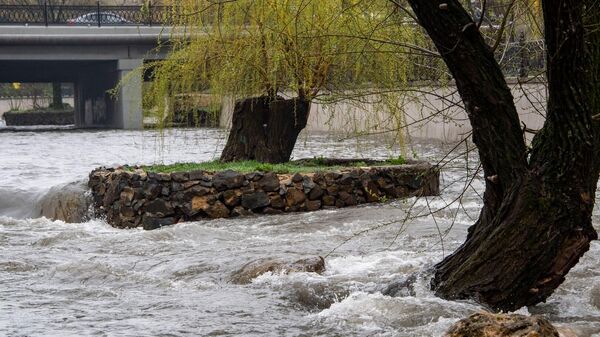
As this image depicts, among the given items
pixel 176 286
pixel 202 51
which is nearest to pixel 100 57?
pixel 202 51

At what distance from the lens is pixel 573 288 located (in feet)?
27.6

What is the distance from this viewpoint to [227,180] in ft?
42.3

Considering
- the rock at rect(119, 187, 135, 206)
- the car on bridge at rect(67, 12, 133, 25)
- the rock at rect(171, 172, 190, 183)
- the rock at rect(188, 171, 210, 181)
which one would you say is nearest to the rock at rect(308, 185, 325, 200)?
the rock at rect(188, 171, 210, 181)

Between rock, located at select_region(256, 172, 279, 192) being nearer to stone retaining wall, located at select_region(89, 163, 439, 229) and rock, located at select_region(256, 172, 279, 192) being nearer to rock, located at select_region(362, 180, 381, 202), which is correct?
stone retaining wall, located at select_region(89, 163, 439, 229)

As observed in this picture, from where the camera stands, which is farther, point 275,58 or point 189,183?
point 275,58

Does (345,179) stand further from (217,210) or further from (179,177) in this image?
(179,177)

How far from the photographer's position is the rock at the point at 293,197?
43.2 feet

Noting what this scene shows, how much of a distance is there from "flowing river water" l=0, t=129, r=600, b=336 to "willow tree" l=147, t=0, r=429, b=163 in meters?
2.04

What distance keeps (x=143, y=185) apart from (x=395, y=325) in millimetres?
6203

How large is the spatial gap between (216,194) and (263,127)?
2628 mm

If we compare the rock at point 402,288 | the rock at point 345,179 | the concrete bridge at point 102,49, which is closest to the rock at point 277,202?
the rock at point 345,179

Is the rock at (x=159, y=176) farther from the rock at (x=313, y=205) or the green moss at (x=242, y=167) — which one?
the rock at (x=313, y=205)

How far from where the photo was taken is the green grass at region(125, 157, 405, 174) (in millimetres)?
13359

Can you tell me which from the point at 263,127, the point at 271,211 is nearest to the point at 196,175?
the point at 271,211
